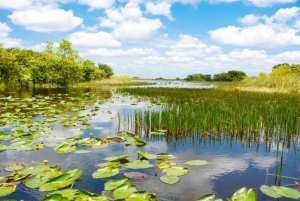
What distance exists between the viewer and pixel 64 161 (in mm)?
3830

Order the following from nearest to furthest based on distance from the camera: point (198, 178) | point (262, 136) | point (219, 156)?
1. point (198, 178)
2. point (219, 156)
3. point (262, 136)

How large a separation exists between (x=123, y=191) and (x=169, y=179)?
66 cm

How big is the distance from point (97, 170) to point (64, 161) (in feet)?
2.61

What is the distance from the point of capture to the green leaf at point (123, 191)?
8.53ft

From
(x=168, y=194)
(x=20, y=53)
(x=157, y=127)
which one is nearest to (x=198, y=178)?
(x=168, y=194)

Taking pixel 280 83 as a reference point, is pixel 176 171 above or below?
below

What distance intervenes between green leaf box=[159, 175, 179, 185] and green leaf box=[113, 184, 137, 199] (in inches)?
18.7

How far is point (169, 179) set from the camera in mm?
3082

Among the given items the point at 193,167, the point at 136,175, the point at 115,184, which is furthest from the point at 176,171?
the point at 115,184

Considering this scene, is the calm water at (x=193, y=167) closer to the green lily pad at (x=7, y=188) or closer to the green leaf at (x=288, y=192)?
the green lily pad at (x=7, y=188)

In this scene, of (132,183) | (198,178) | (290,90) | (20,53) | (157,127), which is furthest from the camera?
(20,53)

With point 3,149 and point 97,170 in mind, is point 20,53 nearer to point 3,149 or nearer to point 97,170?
point 3,149

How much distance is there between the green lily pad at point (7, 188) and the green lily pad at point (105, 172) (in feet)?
2.98

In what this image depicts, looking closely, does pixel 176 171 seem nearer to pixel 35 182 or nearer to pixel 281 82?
pixel 35 182
